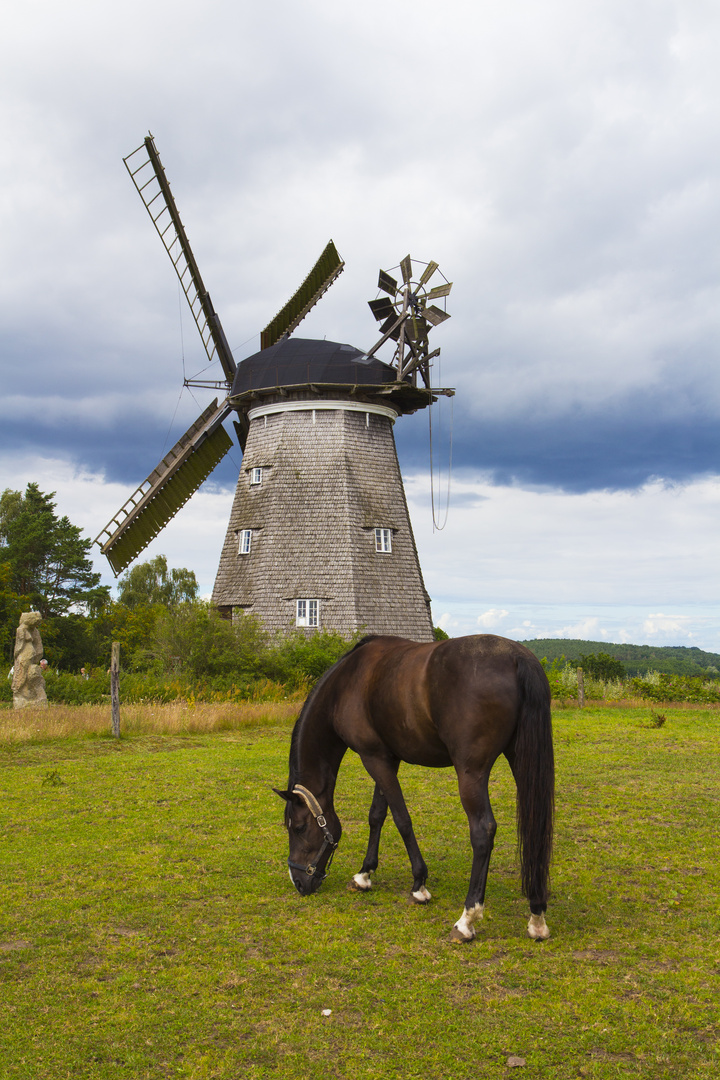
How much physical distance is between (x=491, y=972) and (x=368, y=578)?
20455mm

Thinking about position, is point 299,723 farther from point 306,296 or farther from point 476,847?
point 306,296

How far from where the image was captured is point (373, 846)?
262 inches

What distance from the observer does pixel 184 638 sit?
23.8 m

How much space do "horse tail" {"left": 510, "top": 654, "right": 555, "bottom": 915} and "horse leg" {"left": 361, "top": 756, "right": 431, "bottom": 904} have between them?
38.8 inches

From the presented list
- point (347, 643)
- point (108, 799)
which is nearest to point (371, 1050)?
point (108, 799)

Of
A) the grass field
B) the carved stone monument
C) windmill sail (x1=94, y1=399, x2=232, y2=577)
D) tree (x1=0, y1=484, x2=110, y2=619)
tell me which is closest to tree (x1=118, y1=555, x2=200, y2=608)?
tree (x1=0, y1=484, x2=110, y2=619)

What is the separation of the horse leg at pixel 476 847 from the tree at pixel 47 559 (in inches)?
1363

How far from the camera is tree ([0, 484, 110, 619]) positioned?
37719 mm

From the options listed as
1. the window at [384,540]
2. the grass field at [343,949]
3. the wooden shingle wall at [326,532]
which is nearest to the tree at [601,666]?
the wooden shingle wall at [326,532]

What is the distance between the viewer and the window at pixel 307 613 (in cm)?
2486

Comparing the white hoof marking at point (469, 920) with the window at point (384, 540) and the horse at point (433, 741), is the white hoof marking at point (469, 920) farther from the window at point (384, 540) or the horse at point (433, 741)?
the window at point (384, 540)

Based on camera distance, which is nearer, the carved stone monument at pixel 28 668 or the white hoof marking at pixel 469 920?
the white hoof marking at pixel 469 920

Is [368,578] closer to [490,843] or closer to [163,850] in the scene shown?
[163,850]

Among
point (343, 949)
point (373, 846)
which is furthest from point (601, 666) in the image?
point (343, 949)
